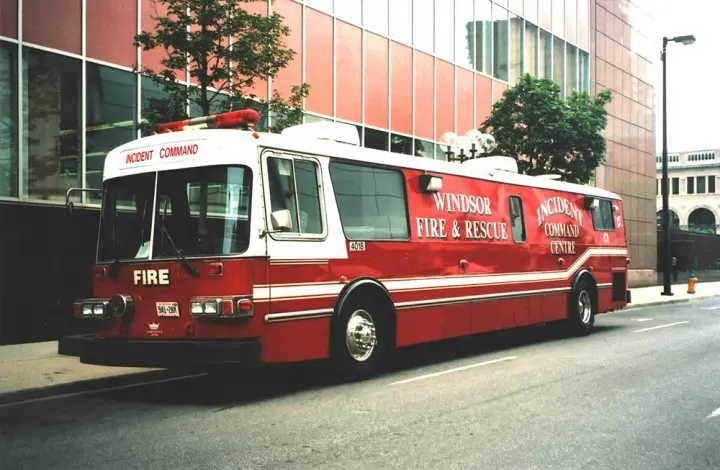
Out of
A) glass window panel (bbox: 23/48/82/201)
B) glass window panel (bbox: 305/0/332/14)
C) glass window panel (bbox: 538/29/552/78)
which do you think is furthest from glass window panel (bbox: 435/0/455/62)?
glass window panel (bbox: 23/48/82/201)

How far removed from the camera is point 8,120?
13016 mm

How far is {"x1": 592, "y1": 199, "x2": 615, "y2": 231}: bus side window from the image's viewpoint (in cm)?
1639

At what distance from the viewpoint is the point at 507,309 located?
12859 mm

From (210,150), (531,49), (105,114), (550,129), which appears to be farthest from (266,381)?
(531,49)

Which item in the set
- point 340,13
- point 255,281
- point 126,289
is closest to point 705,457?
point 255,281

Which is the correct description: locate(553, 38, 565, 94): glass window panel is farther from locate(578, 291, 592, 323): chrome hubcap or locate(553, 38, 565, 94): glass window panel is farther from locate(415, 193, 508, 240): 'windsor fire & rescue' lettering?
locate(415, 193, 508, 240): 'windsor fire & rescue' lettering

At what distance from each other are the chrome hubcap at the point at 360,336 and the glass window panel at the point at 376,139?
11700mm

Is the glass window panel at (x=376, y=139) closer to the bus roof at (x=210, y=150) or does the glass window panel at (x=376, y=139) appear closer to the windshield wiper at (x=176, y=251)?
the bus roof at (x=210, y=150)

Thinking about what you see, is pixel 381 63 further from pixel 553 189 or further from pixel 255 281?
pixel 255 281

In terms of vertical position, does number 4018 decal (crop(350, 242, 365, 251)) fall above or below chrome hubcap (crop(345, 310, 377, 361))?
above

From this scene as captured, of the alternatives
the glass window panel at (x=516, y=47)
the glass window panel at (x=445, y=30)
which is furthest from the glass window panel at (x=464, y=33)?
the glass window panel at (x=516, y=47)

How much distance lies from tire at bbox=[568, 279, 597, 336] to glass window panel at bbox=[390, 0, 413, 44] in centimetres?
1009

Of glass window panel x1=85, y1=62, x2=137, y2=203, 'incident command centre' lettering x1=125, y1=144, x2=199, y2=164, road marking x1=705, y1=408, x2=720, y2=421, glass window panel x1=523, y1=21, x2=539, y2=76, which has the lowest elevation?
road marking x1=705, y1=408, x2=720, y2=421

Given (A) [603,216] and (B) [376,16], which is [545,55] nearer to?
(B) [376,16]
